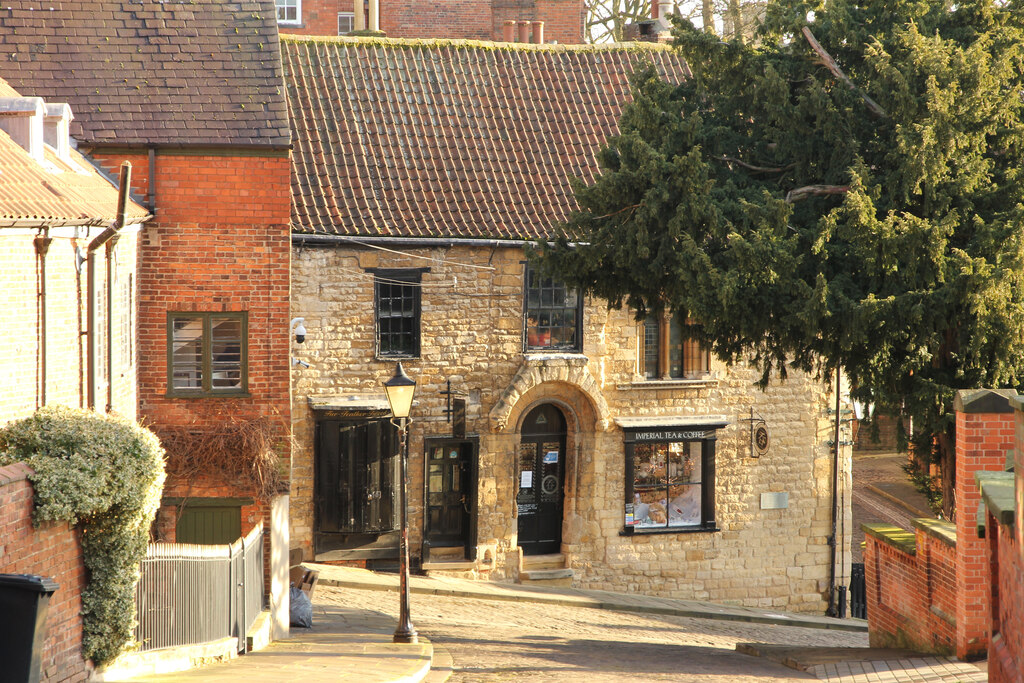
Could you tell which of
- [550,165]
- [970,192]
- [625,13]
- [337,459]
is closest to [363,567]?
[337,459]

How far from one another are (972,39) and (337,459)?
11894 mm

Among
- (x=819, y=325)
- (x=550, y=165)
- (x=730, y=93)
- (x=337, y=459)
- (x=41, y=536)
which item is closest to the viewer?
(x=41, y=536)

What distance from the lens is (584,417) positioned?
2178cm

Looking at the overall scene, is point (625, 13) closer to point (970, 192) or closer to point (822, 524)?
point (822, 524)

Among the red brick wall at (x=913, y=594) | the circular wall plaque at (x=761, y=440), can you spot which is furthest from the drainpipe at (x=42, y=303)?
the circular wall plaque at (x=761, y=440)

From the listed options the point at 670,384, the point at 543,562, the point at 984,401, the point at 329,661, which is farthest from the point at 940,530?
the point at 543,562

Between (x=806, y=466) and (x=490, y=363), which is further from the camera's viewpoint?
(x=806, y=466)

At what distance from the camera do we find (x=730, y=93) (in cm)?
1614

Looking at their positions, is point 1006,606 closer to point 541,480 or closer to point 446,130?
point 541,480

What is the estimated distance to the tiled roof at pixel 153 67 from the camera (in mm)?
15875

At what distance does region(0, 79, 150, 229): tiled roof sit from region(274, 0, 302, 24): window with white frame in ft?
52.1

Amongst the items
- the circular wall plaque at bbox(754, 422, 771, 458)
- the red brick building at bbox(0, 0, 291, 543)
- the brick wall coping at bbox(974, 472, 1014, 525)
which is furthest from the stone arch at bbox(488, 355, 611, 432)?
the brick wall coping at bbox(974, 472, 1014, 525)

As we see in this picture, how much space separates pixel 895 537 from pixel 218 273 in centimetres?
923

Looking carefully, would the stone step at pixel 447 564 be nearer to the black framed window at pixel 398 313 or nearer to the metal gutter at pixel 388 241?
the black framed window at pixel 398 313
